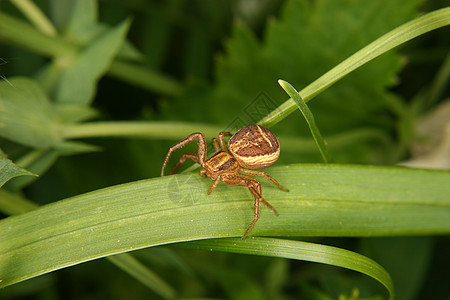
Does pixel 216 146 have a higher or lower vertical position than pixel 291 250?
higher

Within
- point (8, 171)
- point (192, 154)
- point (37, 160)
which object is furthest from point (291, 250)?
point (37, 160)

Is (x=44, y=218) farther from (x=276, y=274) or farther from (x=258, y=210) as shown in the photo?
(x=276, y=274)

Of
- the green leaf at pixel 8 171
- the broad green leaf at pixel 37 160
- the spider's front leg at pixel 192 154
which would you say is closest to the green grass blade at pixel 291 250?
the spider's front leg at pixel 192 154

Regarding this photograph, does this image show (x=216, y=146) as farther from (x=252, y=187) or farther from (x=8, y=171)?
(x=8, y=171)

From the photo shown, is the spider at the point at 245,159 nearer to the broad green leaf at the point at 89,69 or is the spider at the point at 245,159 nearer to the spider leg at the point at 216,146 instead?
the spider leg at the point at 216,146

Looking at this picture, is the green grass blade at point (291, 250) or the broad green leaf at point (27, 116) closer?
the green grass blade at point (291, 250)

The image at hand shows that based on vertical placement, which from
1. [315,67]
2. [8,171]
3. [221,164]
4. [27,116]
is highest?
→ [315,67]

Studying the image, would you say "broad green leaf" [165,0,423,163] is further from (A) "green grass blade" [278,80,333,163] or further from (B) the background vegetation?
(A) "green grass blade" [278,80,333,163]
